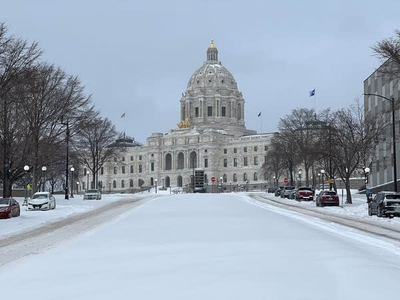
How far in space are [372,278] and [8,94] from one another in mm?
29221

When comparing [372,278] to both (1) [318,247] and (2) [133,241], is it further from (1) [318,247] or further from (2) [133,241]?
(2) [133,241]

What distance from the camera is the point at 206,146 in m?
182

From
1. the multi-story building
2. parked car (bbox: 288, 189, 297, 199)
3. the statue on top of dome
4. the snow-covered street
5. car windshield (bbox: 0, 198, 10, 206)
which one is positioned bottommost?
parked car (bbox: 288, 189, 297, 199)

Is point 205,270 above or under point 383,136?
under

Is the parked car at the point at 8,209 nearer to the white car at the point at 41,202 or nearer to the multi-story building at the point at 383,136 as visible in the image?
the white car at the point at 41,202

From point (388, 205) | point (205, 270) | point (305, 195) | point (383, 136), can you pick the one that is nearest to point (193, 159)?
point (383, 136)

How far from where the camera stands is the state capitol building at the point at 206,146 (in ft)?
591

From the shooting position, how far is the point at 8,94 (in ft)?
115

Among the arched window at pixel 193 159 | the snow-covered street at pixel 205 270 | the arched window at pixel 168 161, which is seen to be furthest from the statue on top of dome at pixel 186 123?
the snow-covered street at pixel 205 270

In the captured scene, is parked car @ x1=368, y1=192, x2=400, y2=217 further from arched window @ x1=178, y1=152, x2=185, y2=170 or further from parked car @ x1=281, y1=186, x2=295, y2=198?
arched window @ x1=178, y1=152, x2=185, y2=170

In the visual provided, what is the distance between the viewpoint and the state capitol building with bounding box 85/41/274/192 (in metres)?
180

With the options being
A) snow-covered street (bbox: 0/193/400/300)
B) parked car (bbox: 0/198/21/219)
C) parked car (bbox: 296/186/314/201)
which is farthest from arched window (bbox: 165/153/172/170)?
snow-covered street (bbox: 0/193/400/300)

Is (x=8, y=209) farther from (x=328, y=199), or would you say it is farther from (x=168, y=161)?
(x=168, y=161)

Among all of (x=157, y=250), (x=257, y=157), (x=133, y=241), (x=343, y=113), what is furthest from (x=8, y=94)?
(x=257, y=157)
